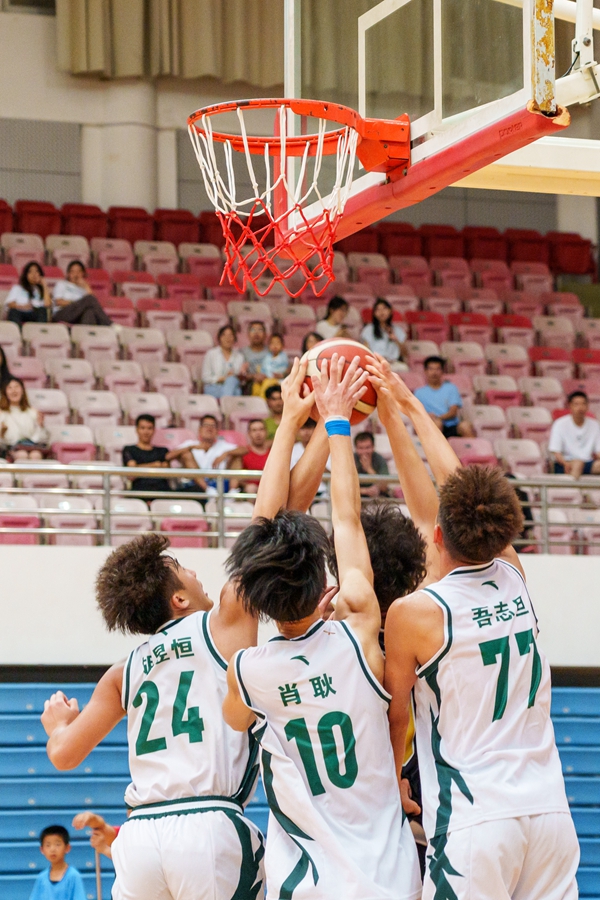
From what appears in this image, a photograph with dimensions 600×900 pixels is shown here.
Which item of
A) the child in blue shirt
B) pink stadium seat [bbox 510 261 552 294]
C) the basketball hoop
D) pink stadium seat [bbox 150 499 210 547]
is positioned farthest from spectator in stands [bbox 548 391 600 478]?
the basketball hoop

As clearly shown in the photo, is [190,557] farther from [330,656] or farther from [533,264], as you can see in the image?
[533,264]

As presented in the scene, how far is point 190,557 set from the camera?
7.09 meters

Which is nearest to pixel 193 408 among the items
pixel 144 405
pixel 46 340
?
pixel 144 405

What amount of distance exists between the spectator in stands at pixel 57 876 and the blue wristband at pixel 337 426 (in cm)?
383

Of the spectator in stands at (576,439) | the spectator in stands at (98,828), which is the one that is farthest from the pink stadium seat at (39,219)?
the spectator in stands at (98,828)

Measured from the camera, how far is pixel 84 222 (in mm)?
12109

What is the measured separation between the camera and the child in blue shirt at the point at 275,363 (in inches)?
386

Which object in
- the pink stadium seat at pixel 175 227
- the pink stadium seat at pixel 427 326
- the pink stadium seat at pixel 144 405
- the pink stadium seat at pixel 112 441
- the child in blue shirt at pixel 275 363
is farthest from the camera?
the pink stadium seat at pixel 175 227

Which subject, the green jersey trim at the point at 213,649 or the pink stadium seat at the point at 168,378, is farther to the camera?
the pink stadium seat at the point at 168,378

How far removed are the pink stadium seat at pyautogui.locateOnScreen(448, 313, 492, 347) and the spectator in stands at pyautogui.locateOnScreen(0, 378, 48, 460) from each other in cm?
474

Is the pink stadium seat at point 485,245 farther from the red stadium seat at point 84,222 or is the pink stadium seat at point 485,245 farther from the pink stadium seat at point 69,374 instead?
the pink stadium seat at point 69,374

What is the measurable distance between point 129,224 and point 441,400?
14.8 ft

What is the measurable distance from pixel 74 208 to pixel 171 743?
9.99 meters

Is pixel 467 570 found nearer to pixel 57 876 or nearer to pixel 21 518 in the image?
pixel 57 876
